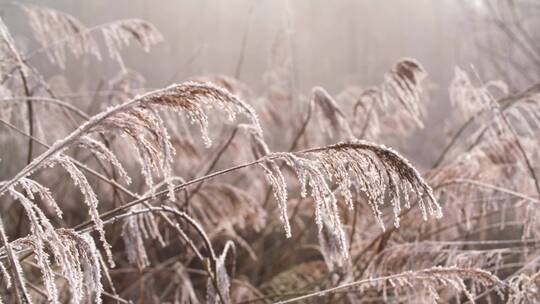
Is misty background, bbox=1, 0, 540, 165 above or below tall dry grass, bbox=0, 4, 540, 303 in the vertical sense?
above

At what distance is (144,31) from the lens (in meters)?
2.34

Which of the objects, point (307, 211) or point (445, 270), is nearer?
point (445, 270)

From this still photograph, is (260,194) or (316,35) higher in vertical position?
(316,35)

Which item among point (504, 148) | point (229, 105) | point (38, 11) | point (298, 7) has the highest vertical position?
point (298, 7)

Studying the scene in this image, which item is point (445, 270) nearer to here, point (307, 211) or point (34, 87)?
point (34, 87)

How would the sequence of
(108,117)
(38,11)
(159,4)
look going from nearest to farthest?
(108,117), (38,11), (159,4)

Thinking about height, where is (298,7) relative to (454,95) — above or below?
above

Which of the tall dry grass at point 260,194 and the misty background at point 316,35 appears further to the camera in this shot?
the misty background at point 316,35

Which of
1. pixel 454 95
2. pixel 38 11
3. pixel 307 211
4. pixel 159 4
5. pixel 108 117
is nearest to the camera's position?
pixel 108 117

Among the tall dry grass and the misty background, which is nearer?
the tall dry grass

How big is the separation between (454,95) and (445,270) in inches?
45.7

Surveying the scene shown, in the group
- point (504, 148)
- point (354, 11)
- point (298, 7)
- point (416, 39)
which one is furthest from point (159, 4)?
point (504, 148)

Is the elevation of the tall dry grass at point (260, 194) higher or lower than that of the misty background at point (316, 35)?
lower

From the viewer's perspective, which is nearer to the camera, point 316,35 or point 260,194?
point 260,194
